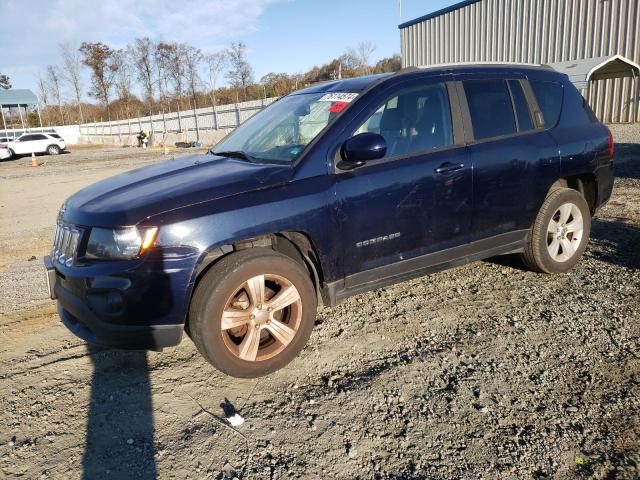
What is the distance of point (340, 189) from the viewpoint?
3283mm

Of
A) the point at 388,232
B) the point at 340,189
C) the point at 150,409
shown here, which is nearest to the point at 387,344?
the point at 388,232

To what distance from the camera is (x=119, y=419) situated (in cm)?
281

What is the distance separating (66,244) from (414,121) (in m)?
Result: 2.63

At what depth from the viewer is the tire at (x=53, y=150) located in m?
34.0

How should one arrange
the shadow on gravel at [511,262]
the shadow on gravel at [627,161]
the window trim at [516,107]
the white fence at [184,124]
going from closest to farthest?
the window trim at [516,107] < the shadow on gravel at [511,262] < the shadow on gravel at [627,161] < the white fence at [184,124]

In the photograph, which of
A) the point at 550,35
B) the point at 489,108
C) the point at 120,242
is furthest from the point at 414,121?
the point at 550,35

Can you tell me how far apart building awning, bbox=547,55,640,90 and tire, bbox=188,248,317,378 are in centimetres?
1733

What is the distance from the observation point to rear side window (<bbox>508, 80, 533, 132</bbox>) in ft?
14.1

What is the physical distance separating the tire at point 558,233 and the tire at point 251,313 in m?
2.33

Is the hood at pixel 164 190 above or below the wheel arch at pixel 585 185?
above

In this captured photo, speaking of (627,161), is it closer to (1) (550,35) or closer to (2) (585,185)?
(2) (585,185)

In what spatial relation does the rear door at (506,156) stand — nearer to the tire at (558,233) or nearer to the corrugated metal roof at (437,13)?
the tire at (558,233)

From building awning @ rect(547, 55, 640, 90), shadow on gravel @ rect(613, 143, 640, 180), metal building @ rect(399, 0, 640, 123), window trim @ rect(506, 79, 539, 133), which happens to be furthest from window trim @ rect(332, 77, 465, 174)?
metal building @ rect(399, 0, 640, 123)

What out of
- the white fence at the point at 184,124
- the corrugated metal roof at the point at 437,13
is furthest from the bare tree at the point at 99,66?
the corrugated metal roof at the point at 437,13
